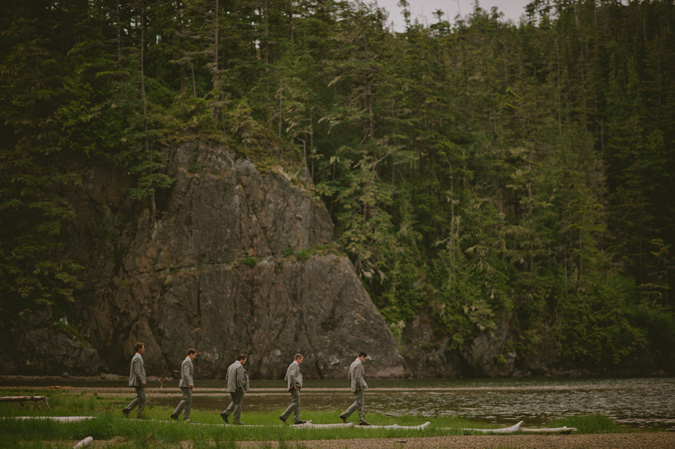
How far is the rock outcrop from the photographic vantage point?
4231 centimetres

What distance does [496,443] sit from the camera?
43.8 feet

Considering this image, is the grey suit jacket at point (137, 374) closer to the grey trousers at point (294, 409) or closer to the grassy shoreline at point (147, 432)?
the grassy shoreline at point (147, 432)

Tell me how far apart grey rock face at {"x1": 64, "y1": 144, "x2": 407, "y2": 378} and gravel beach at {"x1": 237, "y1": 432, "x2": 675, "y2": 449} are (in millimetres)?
29530

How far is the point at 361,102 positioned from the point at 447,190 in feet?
43.8

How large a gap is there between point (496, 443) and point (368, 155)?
146ft

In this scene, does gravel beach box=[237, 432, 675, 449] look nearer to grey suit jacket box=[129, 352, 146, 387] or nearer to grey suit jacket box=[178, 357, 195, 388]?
grey suit jacket box=[178, 357, 195, 388]

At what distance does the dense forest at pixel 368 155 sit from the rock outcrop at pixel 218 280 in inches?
77.7

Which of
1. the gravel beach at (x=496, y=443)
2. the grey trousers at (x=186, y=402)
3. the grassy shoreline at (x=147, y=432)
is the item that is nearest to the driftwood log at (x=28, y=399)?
the grassy shoreline at (x=147, y=432)

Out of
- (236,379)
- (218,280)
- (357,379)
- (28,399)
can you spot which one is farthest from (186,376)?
(218,280)

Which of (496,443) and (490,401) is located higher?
(496,443)

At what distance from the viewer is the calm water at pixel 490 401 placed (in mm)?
22431

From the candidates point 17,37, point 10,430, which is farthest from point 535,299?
point 17,37

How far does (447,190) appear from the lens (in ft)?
195

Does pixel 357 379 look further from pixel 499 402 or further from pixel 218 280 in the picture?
pixel 218 280
